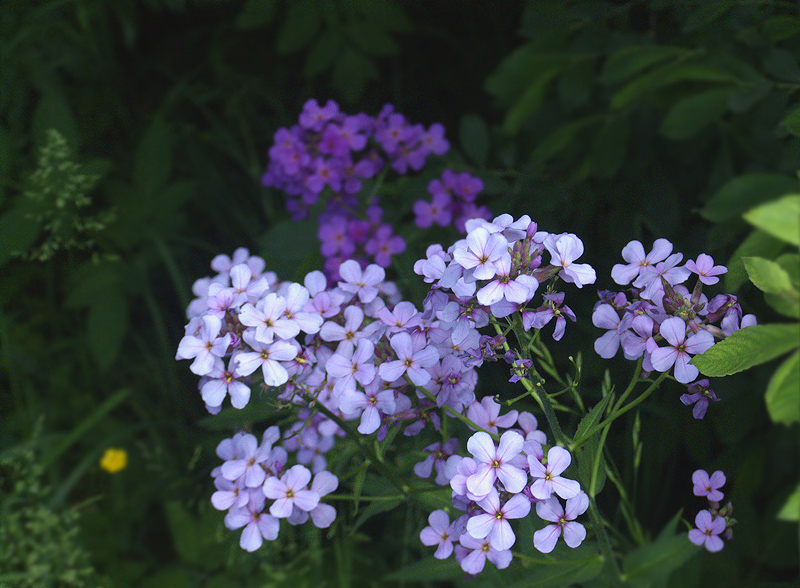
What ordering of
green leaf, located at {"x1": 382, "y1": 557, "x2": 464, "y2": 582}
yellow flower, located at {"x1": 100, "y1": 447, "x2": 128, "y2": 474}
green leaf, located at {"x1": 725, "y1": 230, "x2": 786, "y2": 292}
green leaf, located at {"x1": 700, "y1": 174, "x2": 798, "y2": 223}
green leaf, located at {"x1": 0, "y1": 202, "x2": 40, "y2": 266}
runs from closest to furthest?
green leaf, located at {"x1": 725, "y1": 230, "x2": 786, "y2": 292} → green leaf, located at {"x1": 382, "y1": 557, "x2": 464, "y2": 582} → green leaf, located at {"x1": 700, "y1": 174, "x2": 798, "y2": 223} → green leaf, located at {"x1": 0, "y1": 202, "x2": 40, "y2": 266} → yellow flower, located at {"x1": 100, "y1": 447, "x2": 128, "y2": 474}

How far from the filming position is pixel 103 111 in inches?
119

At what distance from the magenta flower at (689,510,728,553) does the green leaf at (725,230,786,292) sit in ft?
1.32

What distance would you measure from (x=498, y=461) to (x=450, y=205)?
1.16 meters

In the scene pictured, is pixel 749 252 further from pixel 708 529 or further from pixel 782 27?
pixel 782 27

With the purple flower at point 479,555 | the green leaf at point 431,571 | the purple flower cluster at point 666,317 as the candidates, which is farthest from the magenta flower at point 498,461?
the green leaf at point 431,571

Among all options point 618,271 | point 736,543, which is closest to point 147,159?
point 618,271

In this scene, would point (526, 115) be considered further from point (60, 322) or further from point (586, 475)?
point (60, 322)

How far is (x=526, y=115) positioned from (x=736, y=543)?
139 centimetres

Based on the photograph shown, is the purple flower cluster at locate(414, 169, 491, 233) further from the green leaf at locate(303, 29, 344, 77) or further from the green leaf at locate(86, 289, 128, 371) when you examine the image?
the green leaf at locate(86, 289, 128, 371)

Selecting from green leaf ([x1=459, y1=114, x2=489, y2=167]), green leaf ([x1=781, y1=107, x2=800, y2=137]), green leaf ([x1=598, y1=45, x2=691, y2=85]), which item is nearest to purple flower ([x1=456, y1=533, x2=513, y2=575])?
green leaf ([x1=781, y1=107, x2=800, y2=137])

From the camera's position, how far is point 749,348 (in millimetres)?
902

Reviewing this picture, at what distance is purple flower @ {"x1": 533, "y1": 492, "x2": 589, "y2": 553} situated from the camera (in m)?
1.09

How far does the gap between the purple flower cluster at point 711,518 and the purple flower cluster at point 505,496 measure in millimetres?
240

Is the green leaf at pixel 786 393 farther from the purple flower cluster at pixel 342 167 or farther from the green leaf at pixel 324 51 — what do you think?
the green leaf at pixel 324 51
